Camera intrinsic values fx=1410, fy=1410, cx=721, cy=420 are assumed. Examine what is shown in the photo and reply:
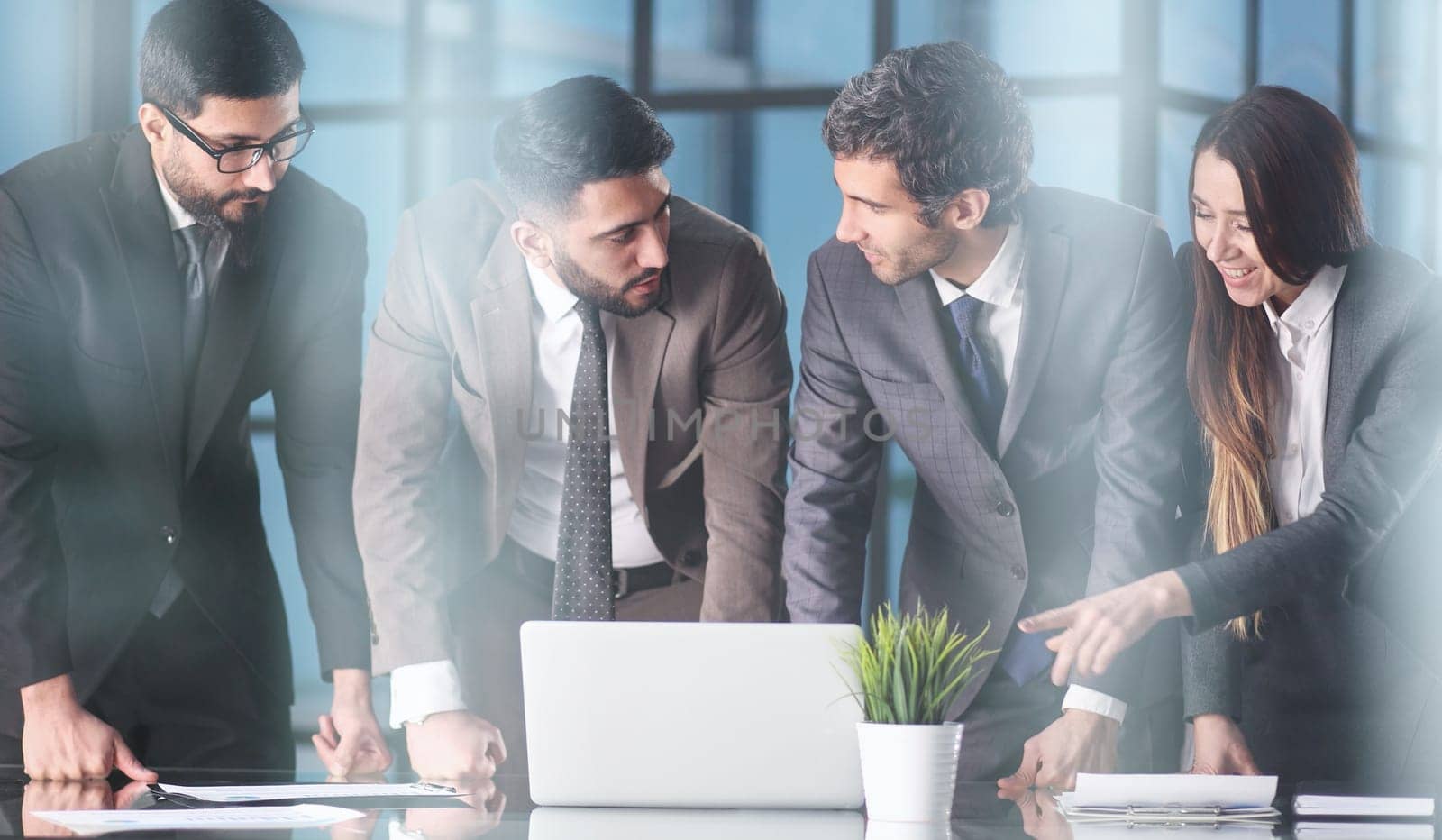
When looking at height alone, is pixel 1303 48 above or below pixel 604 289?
above

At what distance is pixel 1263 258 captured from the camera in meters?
3.11

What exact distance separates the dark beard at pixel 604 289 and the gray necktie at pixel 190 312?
875 millimetres

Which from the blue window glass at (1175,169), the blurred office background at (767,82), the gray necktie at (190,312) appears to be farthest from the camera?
the gray necktie at (190,312)

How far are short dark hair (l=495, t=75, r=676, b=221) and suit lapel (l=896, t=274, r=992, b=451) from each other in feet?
2.28

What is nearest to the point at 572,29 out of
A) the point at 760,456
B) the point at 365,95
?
the point at 365,95

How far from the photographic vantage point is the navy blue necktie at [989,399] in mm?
3189

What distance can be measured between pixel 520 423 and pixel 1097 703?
1.47 m

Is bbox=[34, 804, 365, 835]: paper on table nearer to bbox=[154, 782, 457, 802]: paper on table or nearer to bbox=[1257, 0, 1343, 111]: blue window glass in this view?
bbox=[154, 782, 457, 802]: paper on table

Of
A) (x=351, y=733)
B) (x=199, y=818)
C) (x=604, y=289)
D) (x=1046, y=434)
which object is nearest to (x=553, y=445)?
(x=604, y=289)

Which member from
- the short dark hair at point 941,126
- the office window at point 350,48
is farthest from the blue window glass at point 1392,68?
the office window at point 350,48

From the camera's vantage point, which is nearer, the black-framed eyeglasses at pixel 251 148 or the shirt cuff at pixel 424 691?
the shirt cuff at pixel 424 691

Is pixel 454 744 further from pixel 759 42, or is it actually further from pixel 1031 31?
pixel 1031 31

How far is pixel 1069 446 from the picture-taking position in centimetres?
320

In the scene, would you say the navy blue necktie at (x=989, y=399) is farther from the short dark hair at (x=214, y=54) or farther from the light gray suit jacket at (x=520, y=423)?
the short dark hair at (x=214, y=54)
